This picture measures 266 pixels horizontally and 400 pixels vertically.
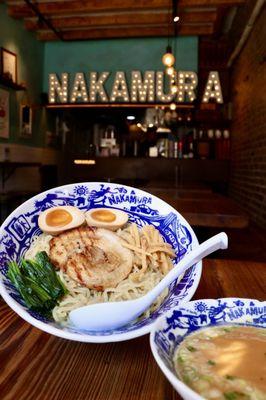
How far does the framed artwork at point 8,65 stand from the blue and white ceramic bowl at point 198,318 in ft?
18.5

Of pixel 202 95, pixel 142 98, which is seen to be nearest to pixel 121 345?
pixel 142 98

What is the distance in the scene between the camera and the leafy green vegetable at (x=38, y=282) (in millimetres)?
642

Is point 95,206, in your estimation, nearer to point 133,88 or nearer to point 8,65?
point 8,65

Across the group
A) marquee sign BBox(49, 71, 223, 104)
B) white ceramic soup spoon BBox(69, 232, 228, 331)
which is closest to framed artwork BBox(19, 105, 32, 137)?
marquee sign BBox(49, 71, 223, 104)

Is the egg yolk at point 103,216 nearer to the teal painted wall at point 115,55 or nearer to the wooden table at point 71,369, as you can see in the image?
the wooden table at point 71,369

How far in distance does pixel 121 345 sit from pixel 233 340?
20 cm

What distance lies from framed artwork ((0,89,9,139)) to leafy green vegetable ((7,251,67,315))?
212 inches

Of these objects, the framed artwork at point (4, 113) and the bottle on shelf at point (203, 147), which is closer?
the framed artwork at point (4, 113)

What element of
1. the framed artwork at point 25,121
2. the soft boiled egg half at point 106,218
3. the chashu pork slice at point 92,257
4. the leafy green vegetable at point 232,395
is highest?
the framed artwork at point 25,121

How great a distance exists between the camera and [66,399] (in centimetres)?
48

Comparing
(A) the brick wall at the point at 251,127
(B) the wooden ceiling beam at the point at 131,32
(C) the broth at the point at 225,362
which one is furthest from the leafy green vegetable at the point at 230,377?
(B) the wooden ceiling beam at the point at 131,32

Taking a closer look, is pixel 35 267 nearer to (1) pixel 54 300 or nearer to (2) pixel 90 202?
(1) pixel 54 300

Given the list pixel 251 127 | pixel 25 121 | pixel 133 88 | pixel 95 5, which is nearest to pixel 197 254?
pixel 251 127

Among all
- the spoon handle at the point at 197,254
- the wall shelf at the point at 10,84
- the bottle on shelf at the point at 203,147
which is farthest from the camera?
the bottle on shelf at the point at 203,147
